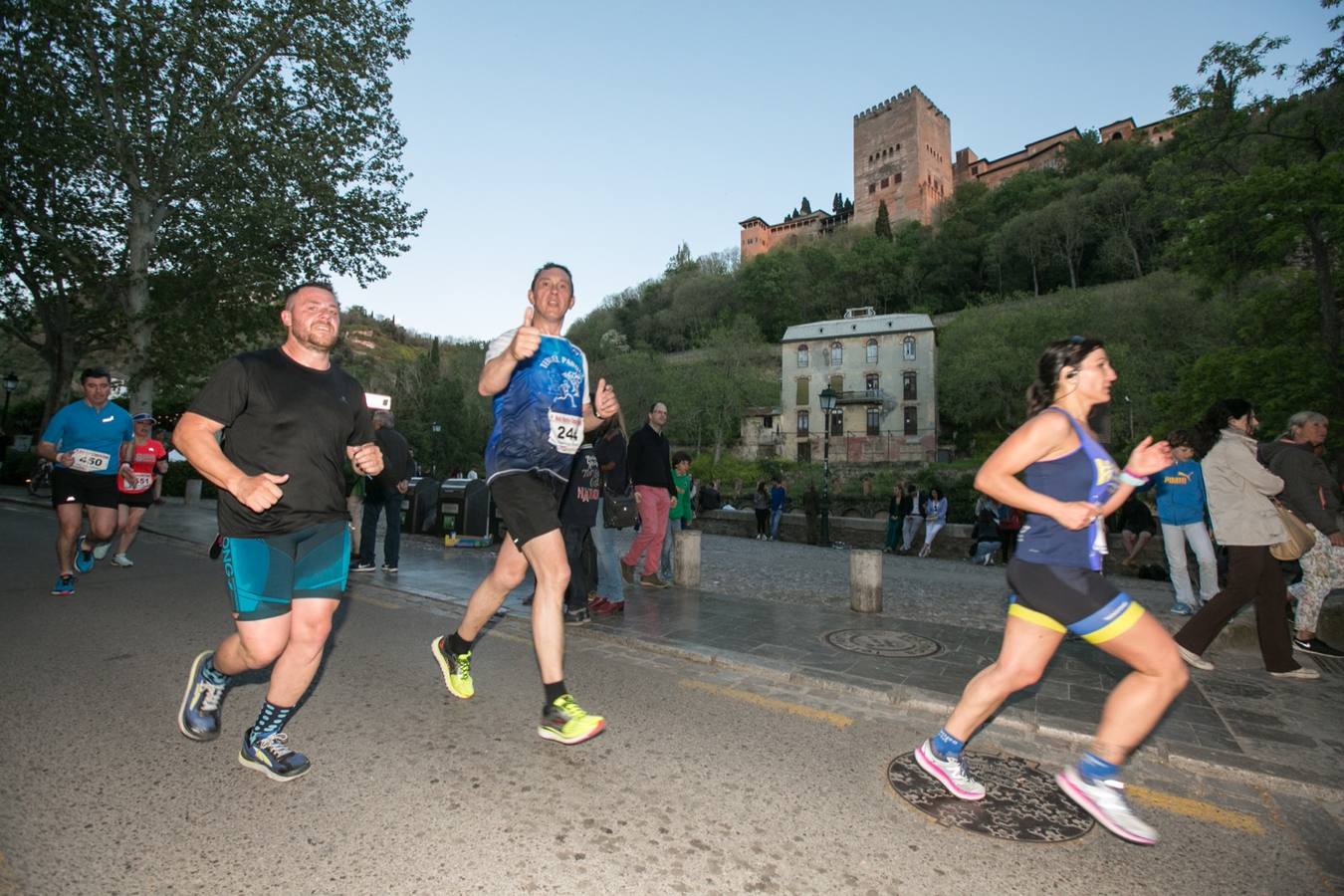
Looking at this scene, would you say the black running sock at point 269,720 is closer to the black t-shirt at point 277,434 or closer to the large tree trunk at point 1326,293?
the black t-shirt at point 277,434

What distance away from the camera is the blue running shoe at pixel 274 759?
2797mm

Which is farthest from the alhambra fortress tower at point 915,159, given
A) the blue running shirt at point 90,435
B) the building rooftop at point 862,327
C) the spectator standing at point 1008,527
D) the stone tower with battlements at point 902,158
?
the blue running shirt at point 90,435

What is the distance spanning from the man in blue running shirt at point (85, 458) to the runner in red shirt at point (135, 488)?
1.01 ft

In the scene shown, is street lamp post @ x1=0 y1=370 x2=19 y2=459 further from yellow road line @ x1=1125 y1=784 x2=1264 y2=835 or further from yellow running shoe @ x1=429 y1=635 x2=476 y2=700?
yellow road line @ x1=1125 y1=784 x2=1264 y2=835

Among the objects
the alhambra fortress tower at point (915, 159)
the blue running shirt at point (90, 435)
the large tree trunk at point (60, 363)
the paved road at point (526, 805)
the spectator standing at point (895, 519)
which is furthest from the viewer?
the alhambra fortress tower at point (915, 159)

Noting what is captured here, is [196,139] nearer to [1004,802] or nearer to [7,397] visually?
[7,397]

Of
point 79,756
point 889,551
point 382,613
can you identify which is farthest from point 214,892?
point 889,551

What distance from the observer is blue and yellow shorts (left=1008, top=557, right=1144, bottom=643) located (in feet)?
8.36

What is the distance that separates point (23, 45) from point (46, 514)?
1230cm

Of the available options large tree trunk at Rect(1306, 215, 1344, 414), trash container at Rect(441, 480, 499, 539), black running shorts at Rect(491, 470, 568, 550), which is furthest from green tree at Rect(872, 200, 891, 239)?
black running shorts at Rect(491, 470, 568, 550)

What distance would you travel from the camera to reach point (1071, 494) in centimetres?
270

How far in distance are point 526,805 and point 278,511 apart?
1.60 meters

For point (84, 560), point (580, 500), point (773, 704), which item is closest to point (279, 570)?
point (773, 704)

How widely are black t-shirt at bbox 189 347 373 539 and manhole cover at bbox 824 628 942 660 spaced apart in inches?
160
